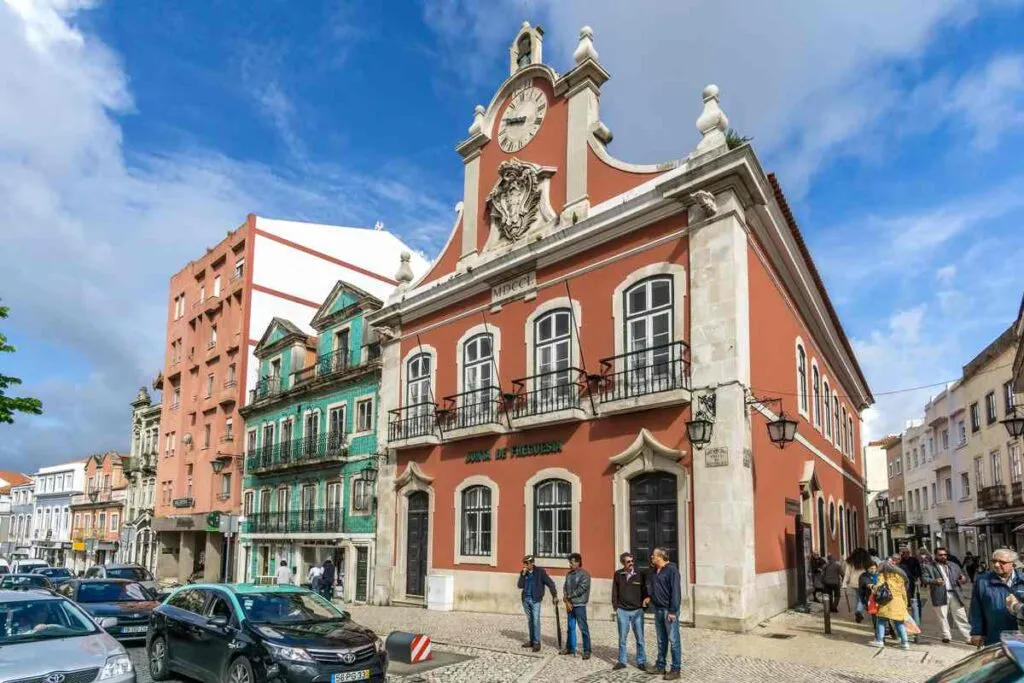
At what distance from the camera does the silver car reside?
24.3 ft

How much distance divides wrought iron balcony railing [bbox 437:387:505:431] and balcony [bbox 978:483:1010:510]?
83.8 ft

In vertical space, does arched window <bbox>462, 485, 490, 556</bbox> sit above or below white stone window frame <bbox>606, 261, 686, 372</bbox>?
below

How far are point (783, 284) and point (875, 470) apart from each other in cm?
5759

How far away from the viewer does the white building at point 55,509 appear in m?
59.4

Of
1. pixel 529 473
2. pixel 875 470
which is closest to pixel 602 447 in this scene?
pixel 529 473

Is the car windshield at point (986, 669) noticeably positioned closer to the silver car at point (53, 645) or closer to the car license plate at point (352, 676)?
the car license plate at point (352, 676)

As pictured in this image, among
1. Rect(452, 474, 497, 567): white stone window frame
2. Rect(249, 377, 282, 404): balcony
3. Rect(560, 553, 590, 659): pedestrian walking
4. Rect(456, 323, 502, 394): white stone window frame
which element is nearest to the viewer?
Rect(560, 553, 590, 659): pedestrian walking

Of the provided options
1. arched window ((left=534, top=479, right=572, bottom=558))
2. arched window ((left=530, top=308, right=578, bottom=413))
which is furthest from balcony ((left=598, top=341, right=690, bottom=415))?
arched window ((left=534, top=479, right=572, bottom=558))

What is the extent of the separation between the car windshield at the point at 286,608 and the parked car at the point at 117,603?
4728mm

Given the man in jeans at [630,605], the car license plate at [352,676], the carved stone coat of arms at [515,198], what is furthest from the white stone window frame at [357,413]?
the car license plate at [352,676]

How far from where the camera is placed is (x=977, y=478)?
3778cm

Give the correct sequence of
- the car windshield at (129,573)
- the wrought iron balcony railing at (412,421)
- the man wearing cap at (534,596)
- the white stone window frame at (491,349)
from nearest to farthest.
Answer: the man wearing cap at (534,596) → the white stone window frame at (491,349) → the wrought iron balcony railing at (412,421) → the car windshield at (129,573)

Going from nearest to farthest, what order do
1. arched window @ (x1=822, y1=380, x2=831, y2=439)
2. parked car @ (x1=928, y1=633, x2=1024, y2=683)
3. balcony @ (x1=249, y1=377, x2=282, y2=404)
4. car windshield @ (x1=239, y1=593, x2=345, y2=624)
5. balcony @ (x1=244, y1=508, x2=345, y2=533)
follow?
parked car @ (x1=928, y1=633, x2=1024, y2=683) → car windshield @ (x1=239, y1=593, x2=345, y2=624) → arched window @ (x1=822, y1=380, x2=831, y2=439) → balcony @ (x1=244, y1=508, x2=345, y2=533) → balcony @ (x1=249, y1=377, x2=282, y2=404)

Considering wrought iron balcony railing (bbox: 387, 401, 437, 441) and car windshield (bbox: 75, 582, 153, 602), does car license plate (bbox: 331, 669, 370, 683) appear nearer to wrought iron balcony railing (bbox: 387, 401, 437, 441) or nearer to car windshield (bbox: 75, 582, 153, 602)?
car windshield (bbox: 75, 582, 153, 602)
